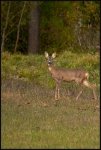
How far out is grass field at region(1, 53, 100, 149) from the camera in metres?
9.08

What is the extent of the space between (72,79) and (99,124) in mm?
3974

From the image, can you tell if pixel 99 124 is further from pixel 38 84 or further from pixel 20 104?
pixel 38 84

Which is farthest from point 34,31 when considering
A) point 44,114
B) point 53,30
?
point 44,114

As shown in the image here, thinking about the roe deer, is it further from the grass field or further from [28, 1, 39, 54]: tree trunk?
[28, 1, 39, 54]: tree trunk

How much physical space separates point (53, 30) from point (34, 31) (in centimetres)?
116

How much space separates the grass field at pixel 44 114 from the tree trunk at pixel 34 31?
8.16 metres

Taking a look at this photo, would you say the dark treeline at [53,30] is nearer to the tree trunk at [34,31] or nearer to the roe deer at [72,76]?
the tree trunk at [34,31]

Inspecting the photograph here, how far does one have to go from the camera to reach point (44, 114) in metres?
11.3

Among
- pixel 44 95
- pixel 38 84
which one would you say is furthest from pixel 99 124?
pixel 38 84

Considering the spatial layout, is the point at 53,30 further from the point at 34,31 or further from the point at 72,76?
the point at 72,76

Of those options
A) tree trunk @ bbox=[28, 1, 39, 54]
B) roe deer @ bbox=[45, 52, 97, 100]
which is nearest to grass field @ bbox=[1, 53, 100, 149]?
roe deer @ bbox=[45, 52, 97, 100]

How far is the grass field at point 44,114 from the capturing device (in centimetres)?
908

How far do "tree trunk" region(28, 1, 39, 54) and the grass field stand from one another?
816cm

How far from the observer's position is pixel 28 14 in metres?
26.1
